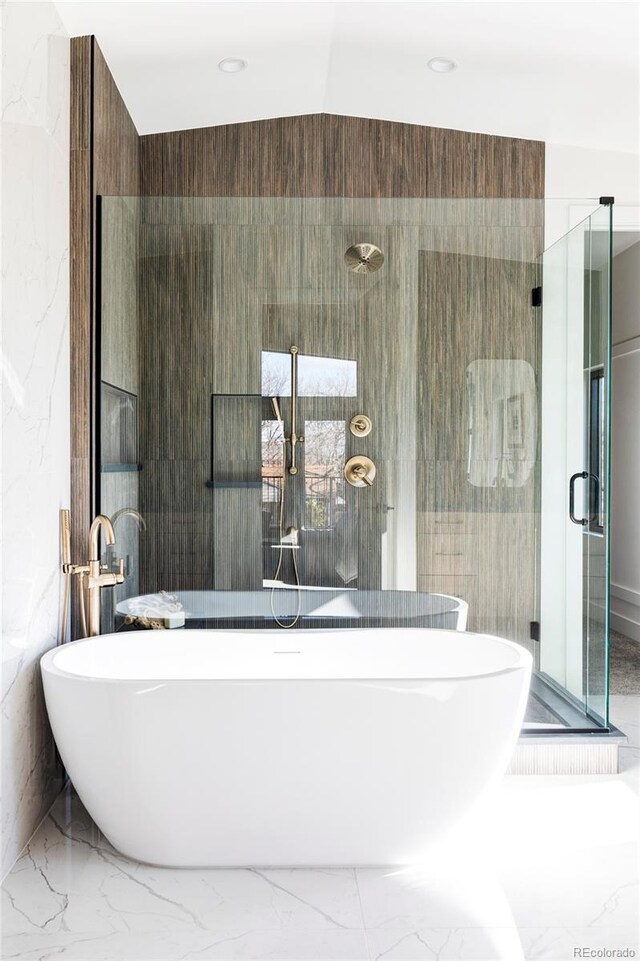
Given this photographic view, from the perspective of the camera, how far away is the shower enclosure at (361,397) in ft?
9.72

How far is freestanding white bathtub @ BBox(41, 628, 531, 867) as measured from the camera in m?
2.16

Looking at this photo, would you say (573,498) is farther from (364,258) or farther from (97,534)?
(97,534)

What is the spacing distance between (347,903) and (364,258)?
7.09 feet

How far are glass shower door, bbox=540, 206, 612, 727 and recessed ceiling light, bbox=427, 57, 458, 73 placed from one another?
3.03ft

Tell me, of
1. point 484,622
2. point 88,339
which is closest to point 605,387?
point 484,622

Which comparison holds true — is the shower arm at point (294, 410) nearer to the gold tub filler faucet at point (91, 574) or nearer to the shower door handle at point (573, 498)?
the gold tub filler faucet at point (91, 574)

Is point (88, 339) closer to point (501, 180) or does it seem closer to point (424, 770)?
point (424, 770)

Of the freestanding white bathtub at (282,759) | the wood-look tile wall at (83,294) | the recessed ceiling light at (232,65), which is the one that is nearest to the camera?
the freestanding white bathtub at (282,759)

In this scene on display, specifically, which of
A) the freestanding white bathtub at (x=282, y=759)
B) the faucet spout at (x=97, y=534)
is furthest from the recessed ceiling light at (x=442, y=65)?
the freestanding white bathtub at (x=282, y=759)

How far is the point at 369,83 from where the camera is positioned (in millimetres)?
3492

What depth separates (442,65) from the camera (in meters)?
3.26

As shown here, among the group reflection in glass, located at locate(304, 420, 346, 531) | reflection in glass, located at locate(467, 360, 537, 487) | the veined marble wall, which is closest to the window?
reflection in glass, located at locate(304, 420, 346, 531)

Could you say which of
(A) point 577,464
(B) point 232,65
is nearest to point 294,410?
(A) point 577,464

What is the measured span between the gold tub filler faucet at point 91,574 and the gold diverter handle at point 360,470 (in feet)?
2.96
